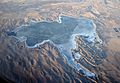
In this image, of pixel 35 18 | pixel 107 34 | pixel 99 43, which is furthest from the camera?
pixel 35 18

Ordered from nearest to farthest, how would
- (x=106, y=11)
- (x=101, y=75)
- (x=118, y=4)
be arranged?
(x=101, y=75)
(x=106, y=11)
(x=118, y=4)

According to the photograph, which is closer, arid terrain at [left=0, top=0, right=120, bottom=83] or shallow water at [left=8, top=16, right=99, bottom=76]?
arid terrain at [left=0, top=0, right=120, bottom=83]

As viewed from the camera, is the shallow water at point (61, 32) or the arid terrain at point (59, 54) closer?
the arid terrain at point (59, 54)

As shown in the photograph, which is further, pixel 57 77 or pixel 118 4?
pixel 118 4

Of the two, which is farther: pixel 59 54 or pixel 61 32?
pixel 61 32

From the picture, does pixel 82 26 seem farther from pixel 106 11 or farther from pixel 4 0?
pixel 4 0

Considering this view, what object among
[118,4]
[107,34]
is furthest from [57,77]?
[118,4]

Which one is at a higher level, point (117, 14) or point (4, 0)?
point (4, 0)
